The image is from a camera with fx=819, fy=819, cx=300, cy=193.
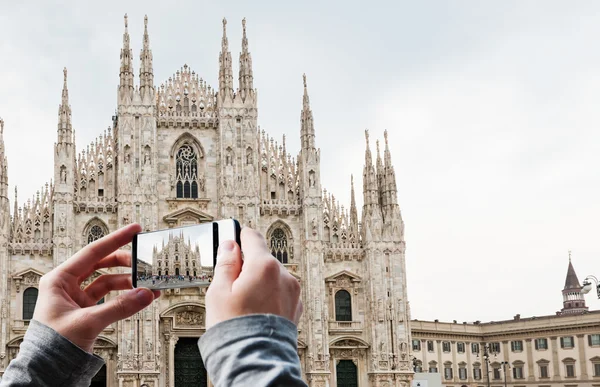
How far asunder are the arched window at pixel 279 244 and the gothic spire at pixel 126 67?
981 cm

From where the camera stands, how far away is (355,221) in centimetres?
4100

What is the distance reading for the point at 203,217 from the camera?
38500mm

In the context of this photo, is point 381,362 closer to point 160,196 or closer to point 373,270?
point 373,270

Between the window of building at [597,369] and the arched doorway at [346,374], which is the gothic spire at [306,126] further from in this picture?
the window of building at [597,369]

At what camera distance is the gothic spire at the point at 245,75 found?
131 feet

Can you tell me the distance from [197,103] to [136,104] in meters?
3.14

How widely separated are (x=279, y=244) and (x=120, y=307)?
3763 centimetres

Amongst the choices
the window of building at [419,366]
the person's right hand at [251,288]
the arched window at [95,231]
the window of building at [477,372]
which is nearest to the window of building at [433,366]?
the window of building at [419,366]

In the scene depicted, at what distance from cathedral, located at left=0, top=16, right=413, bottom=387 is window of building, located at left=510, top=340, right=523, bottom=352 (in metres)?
29.5

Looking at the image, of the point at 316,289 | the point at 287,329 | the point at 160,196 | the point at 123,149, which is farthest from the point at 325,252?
the point at 287,329

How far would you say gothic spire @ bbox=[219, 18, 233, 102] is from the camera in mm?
39750

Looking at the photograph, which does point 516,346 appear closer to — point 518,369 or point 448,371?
point 518,369

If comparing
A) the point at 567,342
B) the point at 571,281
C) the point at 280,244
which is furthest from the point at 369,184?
the point at 571,281

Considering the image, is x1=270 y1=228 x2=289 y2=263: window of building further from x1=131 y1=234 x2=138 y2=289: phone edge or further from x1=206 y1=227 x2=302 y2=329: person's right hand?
x1=206 y1=227 x2=302 y2=329: person's right hand
